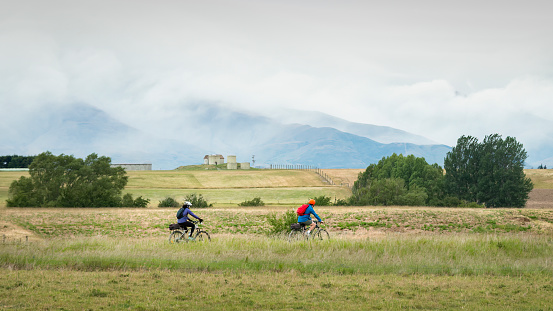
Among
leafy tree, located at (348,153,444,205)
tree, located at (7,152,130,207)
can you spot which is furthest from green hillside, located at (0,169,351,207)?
tree, located at (7,152,130,207)

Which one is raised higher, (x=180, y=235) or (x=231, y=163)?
(x=231, y=163)

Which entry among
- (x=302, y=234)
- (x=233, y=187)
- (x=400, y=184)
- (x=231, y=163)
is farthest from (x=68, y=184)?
(x=231, y=163)

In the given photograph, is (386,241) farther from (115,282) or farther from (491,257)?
(115,282)

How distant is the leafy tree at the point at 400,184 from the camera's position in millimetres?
63250

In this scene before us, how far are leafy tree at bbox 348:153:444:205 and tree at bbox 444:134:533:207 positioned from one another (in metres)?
3.22

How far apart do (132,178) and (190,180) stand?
44.7ft

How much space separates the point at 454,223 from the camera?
3553 cm

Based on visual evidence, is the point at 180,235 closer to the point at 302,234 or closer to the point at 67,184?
the point at 302,234

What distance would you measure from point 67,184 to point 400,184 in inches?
1751

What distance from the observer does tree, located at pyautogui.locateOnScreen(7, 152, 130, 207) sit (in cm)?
5244

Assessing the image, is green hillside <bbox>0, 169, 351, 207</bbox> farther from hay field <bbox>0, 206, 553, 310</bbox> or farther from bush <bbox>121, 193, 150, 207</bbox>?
hay field <bbox>0, 206, 553, 310</bbox>

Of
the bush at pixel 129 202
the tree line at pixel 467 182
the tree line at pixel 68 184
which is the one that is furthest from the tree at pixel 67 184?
the tree line at pixel 467 182

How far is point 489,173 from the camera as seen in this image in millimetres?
70375

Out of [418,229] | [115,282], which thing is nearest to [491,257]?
[115,282]
